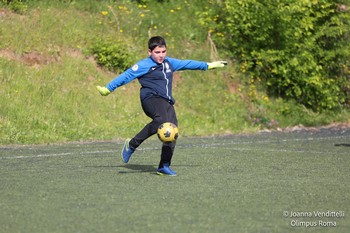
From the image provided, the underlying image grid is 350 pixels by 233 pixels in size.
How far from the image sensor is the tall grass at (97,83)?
17.4 metres

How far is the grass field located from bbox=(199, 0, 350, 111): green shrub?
768 centimetres

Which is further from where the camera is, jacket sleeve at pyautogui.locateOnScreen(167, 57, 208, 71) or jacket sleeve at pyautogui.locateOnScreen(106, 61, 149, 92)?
jacket sleeve at pyautogui.locateOnScreen(167, 57, 208, 71)

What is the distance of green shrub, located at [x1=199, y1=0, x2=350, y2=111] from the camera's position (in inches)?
877

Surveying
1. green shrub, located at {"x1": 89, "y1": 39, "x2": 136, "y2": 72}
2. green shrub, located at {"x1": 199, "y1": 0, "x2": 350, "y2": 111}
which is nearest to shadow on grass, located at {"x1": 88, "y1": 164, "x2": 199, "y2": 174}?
green shrub, located at {"x1": 89, "y1": 39, "x2": 136, "y2": 72}

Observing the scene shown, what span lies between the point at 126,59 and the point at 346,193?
12100mm

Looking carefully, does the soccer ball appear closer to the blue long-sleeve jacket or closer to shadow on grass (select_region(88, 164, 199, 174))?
the blue long-sleeve jacket

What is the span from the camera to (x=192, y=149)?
1470cm

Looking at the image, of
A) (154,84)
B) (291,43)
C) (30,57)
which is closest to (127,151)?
(154,84)

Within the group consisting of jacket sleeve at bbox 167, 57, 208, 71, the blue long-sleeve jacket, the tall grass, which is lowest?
the tall grass

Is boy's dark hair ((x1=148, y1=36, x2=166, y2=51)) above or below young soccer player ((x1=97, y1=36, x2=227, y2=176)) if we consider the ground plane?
above

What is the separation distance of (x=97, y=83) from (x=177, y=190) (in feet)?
35.6

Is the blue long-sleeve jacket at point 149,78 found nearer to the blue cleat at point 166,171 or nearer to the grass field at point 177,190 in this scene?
the blue cleat at point 166,171

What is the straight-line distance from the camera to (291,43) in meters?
22.4

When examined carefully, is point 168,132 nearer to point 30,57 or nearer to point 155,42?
point 155,42
